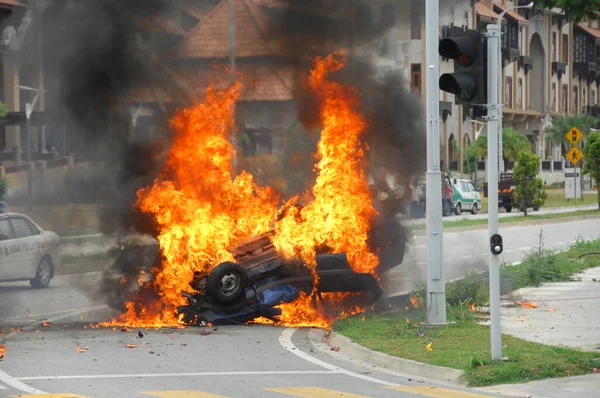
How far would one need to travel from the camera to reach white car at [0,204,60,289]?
64.4 feet

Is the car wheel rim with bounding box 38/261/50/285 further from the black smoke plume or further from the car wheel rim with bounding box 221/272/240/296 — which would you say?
the car wheel rim with bounding box 221/272/240/296

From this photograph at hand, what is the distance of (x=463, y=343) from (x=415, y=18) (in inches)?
282

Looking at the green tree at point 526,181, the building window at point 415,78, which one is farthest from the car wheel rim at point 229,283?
the green tree at point 526,181

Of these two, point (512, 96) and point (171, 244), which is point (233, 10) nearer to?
point (171, 244)

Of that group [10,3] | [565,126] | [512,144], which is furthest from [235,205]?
[565,126]

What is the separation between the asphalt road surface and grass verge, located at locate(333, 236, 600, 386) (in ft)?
3.53

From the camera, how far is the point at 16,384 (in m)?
10.1

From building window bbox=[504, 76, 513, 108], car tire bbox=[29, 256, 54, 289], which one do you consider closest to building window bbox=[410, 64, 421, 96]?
car tire bbox=[29, 256, 54, 289]

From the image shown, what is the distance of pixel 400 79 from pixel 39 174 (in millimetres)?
20427

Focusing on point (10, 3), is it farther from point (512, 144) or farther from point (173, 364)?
point (512, 144)

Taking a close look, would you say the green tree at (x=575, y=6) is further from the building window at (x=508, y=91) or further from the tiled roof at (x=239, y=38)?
the building window at (x=508, y=91)

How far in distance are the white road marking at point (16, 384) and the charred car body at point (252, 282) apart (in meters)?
3.93

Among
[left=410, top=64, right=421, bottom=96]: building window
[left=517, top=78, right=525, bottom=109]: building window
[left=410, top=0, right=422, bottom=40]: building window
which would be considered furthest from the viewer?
[left=517, top=78, right=525, bottom=109]: building window

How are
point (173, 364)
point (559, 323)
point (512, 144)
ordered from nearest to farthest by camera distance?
point (173, 364), point (559, 323), point (512, 144)
